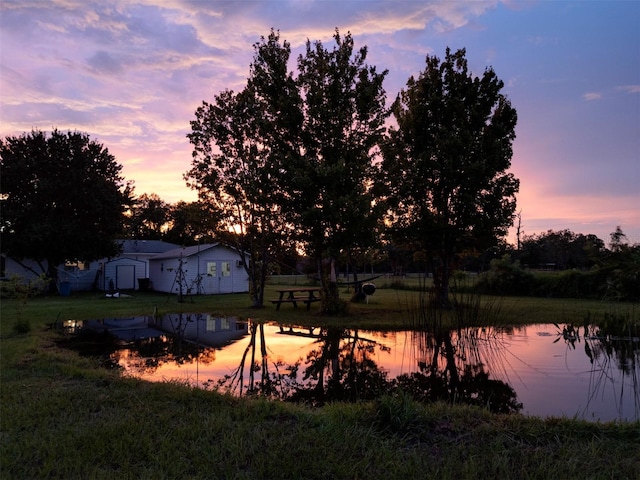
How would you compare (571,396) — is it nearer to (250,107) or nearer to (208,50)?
(208,50)

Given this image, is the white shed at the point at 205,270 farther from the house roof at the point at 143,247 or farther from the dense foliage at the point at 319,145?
the dense foliage at the point at 319,145

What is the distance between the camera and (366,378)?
609cm

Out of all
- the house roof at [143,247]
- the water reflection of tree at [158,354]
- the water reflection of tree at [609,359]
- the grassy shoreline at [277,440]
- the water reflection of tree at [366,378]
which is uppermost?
the house roof at [143,247]

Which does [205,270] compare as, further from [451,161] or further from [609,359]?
[609,359]

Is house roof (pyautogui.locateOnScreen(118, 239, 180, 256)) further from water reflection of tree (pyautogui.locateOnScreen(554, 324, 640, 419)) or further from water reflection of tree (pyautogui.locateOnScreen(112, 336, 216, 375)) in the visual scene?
water reflection of tree (pyautogui.locateOnScreen(554, 324, 640, 419))

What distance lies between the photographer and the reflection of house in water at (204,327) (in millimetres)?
9648

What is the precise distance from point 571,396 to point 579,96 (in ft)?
31.5

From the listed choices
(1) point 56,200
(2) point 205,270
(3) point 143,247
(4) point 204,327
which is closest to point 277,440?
(4) point 204,327

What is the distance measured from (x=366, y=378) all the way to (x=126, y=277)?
27.5m

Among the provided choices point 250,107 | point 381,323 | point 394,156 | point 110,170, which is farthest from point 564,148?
point 110,170

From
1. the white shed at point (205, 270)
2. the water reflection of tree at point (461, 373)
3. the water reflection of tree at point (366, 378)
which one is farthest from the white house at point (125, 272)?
the water reflection of tree at point (461, 373)

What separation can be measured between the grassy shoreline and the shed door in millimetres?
26546

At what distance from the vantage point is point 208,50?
10562 millimetres

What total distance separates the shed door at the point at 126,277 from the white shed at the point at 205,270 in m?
2.65
